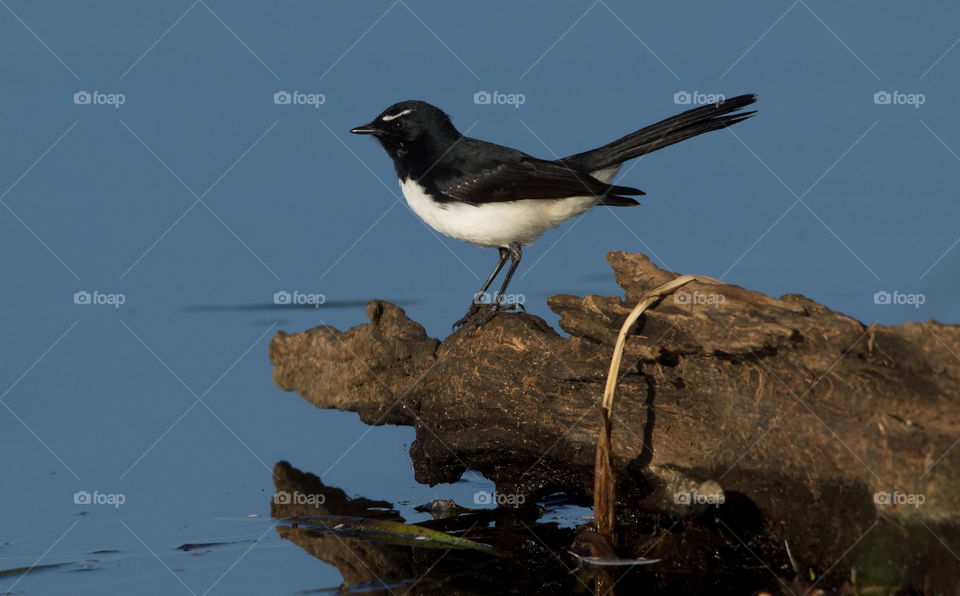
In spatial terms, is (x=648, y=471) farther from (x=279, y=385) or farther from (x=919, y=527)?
(x=279, y=385)

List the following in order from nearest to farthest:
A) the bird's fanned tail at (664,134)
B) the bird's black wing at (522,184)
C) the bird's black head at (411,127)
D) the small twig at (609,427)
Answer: the small twig at (609,427)
the bird's fanned tail at (664,134)
the bird's black wing at (522,184)
the bird's black head at (411,127)

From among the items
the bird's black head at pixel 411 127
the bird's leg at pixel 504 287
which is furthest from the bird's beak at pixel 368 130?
the bird's leg at pixel 504 287

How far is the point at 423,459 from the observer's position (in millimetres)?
6516

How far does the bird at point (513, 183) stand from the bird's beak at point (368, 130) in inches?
12.0

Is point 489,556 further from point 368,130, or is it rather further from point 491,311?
point 368,130

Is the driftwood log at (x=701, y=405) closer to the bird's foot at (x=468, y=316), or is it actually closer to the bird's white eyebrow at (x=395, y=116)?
the bird's foot at (x=468, y=316)

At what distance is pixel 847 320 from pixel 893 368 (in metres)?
0.28

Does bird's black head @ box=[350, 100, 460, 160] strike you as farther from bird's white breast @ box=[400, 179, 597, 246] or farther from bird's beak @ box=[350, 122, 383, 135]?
bird's white breast @ box=[400, 179, 597, 246]

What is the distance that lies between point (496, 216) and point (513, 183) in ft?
0.87

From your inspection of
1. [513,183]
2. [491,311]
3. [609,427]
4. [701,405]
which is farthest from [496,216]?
[609,427]

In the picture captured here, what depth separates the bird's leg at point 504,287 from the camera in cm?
619

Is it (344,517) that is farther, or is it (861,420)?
(344,517)

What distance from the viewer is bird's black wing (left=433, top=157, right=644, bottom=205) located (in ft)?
23.6

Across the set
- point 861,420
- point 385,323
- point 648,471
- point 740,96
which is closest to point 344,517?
point 385,323
